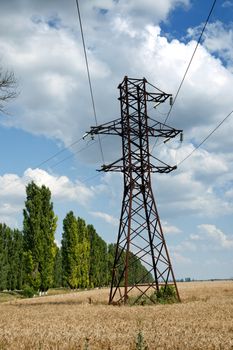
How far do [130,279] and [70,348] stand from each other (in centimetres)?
12062

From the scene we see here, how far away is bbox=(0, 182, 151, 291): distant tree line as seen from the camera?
60125 millimetres

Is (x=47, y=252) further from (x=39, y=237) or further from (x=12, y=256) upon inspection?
(x=12, y=256)

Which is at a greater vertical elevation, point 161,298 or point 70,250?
point 70,250

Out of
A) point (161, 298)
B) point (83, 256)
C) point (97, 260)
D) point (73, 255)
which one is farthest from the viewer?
point (97, 260)

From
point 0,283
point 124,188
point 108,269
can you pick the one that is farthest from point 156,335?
point 108,269

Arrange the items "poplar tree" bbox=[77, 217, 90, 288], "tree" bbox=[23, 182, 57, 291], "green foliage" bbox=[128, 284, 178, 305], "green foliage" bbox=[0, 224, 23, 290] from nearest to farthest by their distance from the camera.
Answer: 1. "green foliage" bbox=[128, 284, 178, 305]
2. "tree" bbox=[23, 182, 57, 291]
3. "poplar tree" bbox=[77, 217, 90, 288]
4. "green foliage" bbox=[0, 224, 23, 290]

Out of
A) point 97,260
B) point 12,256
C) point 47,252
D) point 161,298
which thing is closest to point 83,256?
point 97,260

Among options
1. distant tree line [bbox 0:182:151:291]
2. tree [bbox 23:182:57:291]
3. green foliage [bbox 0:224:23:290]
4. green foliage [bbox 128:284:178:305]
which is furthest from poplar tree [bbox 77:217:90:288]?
green foliage [bbox 128:284:178:305]

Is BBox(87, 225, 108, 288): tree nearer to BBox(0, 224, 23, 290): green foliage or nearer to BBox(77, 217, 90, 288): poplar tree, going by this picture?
BBox(77, 217, 90, 288): poplar tree

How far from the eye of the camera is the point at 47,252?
61344mm

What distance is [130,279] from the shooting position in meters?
126

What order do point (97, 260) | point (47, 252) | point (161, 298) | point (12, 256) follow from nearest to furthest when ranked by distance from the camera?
1. point (161, 298)
2. point (47, 252)
3. point (12, 256)
4. point (97, 260)

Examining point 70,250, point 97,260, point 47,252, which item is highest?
point 97,260

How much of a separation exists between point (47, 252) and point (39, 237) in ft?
7.22
